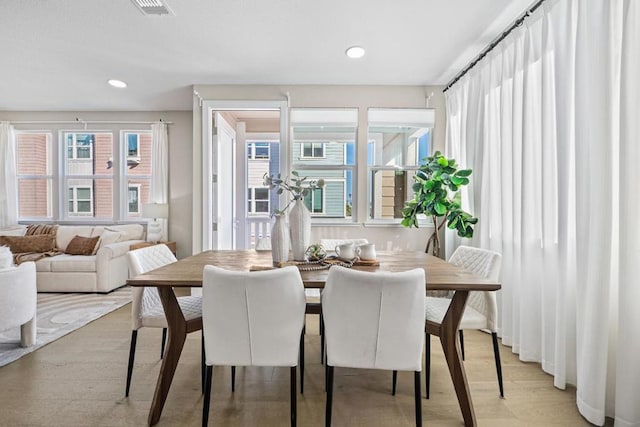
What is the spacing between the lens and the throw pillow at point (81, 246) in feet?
14.3

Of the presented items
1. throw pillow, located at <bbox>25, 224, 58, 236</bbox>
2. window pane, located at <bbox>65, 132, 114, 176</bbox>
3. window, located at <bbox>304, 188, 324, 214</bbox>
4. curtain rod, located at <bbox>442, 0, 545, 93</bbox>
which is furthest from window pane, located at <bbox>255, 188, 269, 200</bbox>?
curtain rod, located at <bbox>442, 0, 545, 93</bbox>

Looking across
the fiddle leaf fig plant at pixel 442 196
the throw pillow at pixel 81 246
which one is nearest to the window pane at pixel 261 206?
the throw pillow at pixel 81 246

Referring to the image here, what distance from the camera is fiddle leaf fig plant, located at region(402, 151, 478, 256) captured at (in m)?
3.19

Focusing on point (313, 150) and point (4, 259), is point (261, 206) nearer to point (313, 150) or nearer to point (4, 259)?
point (313, 150)

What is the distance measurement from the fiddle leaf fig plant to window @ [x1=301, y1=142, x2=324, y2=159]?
131 cm

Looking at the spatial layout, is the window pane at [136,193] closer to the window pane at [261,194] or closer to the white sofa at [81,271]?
the white sofa at [81,271]

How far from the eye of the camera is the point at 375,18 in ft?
8.82

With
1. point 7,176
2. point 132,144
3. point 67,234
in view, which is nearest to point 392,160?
point 132,144

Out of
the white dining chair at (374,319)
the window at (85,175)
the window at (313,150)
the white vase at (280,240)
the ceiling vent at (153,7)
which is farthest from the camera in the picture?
the window at (85,175)

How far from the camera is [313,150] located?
4.13m

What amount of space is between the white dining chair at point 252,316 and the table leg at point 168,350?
0.30 m

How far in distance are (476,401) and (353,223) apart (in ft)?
8.19

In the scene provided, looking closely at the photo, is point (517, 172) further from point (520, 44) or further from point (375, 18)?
point (375, 18)

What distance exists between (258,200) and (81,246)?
8.81 ft
